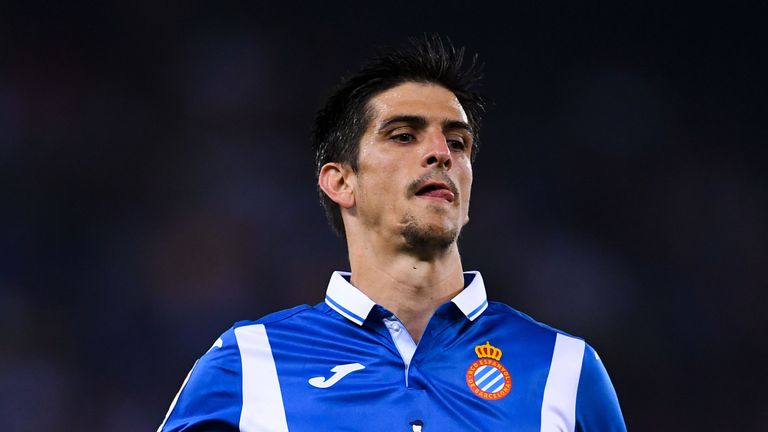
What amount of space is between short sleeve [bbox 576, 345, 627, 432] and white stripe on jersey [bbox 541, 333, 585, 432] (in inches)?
0.8

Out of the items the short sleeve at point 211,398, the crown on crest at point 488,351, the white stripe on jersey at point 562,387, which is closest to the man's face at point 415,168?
the crown on crest at point 488,351

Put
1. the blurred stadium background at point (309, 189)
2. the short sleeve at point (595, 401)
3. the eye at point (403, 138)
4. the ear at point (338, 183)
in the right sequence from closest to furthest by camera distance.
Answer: the short sleeve at point (595, 401) → the eye at point (403, 138) → the ear at point (338, 183) → the blurred stadium background at point (309, 189)

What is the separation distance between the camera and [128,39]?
20.1 feet

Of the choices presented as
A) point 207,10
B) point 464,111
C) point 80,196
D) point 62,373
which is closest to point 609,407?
point 464,111

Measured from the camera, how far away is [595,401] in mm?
2469

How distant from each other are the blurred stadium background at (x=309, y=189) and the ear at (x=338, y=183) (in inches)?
111

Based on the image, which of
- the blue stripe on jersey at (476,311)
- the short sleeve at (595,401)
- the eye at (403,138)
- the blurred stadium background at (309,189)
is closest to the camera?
the short sleeve at (595,401)

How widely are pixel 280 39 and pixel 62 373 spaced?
2.65 meters

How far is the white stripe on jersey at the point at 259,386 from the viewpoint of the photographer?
2328mm

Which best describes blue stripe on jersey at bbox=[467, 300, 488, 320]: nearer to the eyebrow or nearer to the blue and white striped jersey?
the blue and white striped jersey

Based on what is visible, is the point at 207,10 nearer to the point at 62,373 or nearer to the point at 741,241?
the point at 62,373

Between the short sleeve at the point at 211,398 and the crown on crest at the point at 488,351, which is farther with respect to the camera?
the crown on crest at the point at 488,351

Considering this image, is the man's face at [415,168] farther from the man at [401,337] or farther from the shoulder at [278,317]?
the shoulder at [278,317]

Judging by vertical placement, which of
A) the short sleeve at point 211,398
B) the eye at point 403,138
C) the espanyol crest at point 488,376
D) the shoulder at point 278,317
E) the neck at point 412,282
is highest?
the eye at point 403,138
